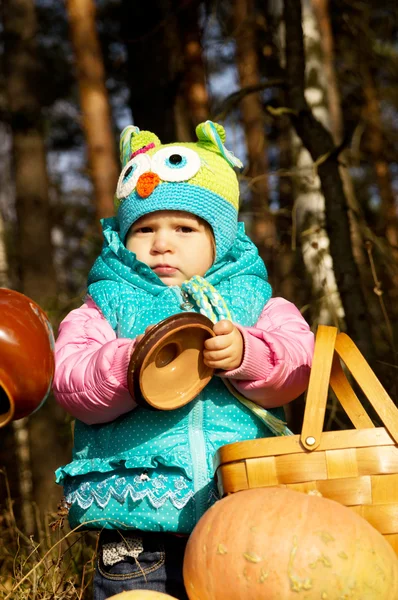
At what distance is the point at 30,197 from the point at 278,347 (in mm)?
4629

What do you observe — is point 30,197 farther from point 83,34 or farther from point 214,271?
point 214,271

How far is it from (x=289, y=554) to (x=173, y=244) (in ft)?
3.80

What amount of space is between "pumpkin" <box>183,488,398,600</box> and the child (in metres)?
0.51

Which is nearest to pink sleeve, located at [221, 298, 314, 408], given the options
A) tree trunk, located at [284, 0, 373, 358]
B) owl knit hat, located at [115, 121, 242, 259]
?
owl knit hat, located at [115, 121, 242, 259]

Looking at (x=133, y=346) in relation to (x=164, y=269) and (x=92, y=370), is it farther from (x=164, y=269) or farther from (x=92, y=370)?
(x=164, y=269)

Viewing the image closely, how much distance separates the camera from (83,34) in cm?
835

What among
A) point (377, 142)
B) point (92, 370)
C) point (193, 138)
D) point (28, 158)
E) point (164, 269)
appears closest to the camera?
point (92, 370)

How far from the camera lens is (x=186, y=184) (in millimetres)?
2721

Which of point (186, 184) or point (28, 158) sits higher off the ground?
point (28, 158)

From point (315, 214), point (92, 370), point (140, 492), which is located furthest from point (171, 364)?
point (315, 214)

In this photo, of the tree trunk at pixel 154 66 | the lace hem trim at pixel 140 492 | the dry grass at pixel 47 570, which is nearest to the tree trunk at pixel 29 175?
the tree trunk at pixel 154 66

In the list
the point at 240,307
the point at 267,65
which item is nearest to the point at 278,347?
the point at 240,307

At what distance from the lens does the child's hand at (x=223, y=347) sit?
7.70 feet

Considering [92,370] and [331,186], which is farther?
[331,186]
